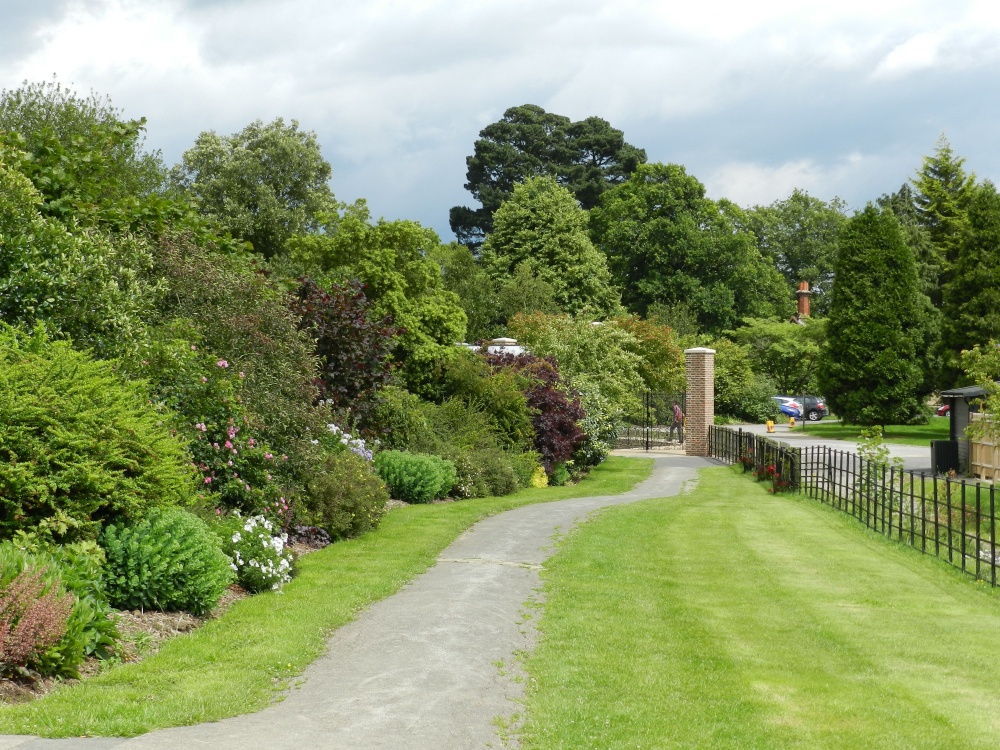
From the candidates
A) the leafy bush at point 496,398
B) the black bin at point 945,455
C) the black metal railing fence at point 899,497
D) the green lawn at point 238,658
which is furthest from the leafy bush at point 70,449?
the black bin at point 945,455

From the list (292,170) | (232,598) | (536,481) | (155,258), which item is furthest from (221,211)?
(232,598)

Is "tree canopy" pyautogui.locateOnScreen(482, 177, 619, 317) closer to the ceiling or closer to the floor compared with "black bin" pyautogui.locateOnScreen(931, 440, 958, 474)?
closer to the ceiling

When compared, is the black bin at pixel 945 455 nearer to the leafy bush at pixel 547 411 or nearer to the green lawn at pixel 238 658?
the leafy bush at pixel 547 411

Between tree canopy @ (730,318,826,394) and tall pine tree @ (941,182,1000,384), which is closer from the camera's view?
tall pine tree @ (941,182,1000,384)

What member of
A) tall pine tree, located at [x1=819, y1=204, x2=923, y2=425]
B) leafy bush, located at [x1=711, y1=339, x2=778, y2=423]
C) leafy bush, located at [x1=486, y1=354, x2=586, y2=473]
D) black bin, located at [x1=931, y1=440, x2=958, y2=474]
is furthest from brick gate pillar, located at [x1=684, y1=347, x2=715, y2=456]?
leafy bush, located at [x1=711, y1=339, x2=778, y2=423]

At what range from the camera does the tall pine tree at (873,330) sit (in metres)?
44.9

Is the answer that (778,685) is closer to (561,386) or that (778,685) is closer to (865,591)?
(865,591)

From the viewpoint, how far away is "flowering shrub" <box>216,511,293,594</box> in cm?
1101

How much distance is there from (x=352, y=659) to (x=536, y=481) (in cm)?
1806

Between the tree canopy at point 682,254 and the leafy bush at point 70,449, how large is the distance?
176 feet

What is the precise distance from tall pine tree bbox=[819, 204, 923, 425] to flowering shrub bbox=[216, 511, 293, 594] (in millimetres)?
37836

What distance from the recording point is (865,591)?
12516 millimetres

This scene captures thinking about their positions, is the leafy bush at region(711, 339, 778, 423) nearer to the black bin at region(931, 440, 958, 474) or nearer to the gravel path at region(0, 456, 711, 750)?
the black bin at region(931, 440, 958, 474)

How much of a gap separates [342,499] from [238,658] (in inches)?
278
